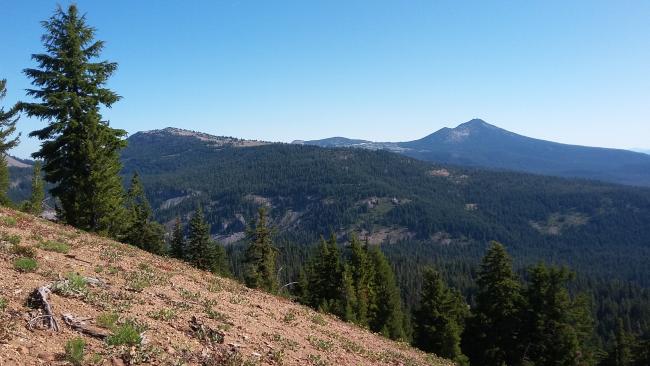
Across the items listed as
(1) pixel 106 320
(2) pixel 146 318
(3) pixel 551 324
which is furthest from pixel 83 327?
(3) pixel 551 324

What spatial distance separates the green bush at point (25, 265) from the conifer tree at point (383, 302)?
49981mm

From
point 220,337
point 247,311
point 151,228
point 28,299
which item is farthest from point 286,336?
point 151,228

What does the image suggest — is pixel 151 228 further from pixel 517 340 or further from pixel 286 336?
pixel 286 336

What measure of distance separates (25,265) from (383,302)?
55.1 meters

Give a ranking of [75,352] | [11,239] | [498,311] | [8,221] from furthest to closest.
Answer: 1. [498,311]
2. [8,221]
3. [11,239]
4. [75,352]

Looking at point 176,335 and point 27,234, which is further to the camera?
point 27,234

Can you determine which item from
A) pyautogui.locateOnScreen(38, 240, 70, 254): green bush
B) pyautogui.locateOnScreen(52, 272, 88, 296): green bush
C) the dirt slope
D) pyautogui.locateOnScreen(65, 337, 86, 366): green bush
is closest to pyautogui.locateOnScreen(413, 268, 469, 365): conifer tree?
the dirt slope

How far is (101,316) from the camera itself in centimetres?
1153

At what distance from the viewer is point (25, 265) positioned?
13.9 meters

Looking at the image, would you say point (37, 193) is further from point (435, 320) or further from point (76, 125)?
point (435, 320)

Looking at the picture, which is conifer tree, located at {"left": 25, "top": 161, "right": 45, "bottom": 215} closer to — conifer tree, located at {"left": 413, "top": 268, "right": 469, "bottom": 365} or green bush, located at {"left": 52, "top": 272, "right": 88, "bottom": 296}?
conifer tree, located at {"left": 413, "top": 268, "right": 469, "bottom": 365}

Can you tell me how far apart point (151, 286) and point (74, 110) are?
22.6 meters

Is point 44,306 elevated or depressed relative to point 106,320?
elevated

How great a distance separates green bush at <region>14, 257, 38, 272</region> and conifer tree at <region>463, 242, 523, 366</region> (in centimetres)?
4371
